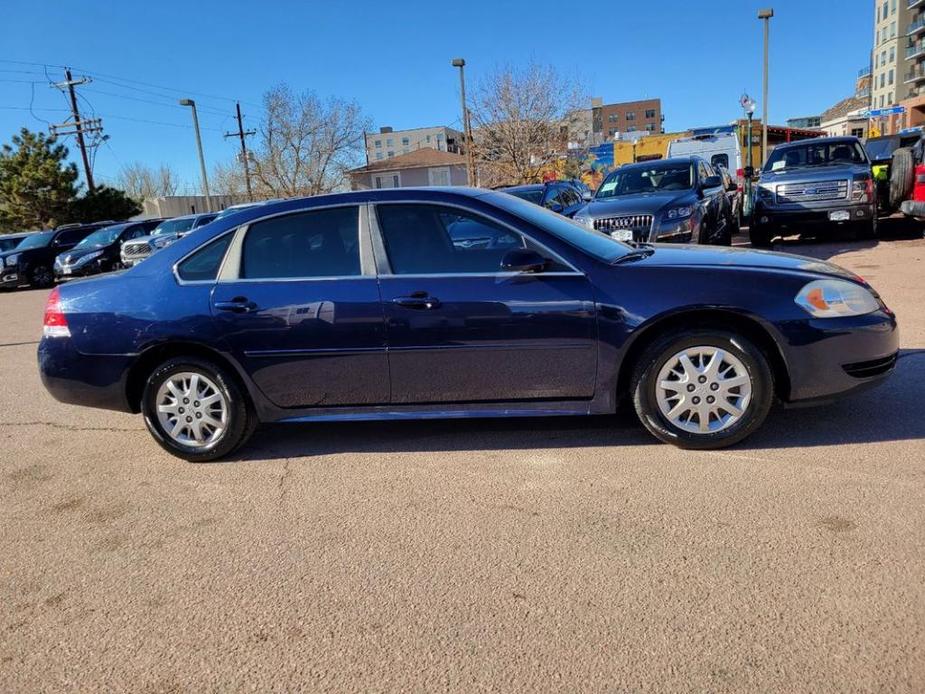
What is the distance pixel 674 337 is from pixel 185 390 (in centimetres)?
294

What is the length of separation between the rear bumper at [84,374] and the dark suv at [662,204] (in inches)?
206

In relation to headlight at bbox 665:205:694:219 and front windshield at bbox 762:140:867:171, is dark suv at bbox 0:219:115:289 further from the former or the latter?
front windshield at bbox 762:140:867:171

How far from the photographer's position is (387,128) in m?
114

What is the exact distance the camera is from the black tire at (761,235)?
488 inches

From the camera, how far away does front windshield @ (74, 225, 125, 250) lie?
65.2ft

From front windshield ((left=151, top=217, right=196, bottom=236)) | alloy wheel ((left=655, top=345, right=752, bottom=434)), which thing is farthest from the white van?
alloy wheel ((left=655, top=345, right=752, bottom=434))

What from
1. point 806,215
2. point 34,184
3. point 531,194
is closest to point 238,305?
point 531,194

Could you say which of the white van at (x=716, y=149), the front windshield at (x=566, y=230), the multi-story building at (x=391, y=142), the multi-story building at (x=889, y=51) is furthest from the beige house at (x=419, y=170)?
the front windshield at (x=566, y=230)

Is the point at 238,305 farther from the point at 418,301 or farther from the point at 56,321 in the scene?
the point at 56,321

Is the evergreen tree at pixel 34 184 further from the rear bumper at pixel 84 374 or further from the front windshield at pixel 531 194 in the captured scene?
the rear bumper at pixel 84 374

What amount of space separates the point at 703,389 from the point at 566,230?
1247 mm

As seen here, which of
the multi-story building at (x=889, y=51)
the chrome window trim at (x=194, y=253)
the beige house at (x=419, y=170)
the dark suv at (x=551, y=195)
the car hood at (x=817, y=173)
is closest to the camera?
the chrome window trim at (x=194, y=253)

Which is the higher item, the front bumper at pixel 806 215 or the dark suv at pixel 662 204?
the dark suv at pixel 662 204

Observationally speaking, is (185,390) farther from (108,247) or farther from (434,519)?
(108,247)
